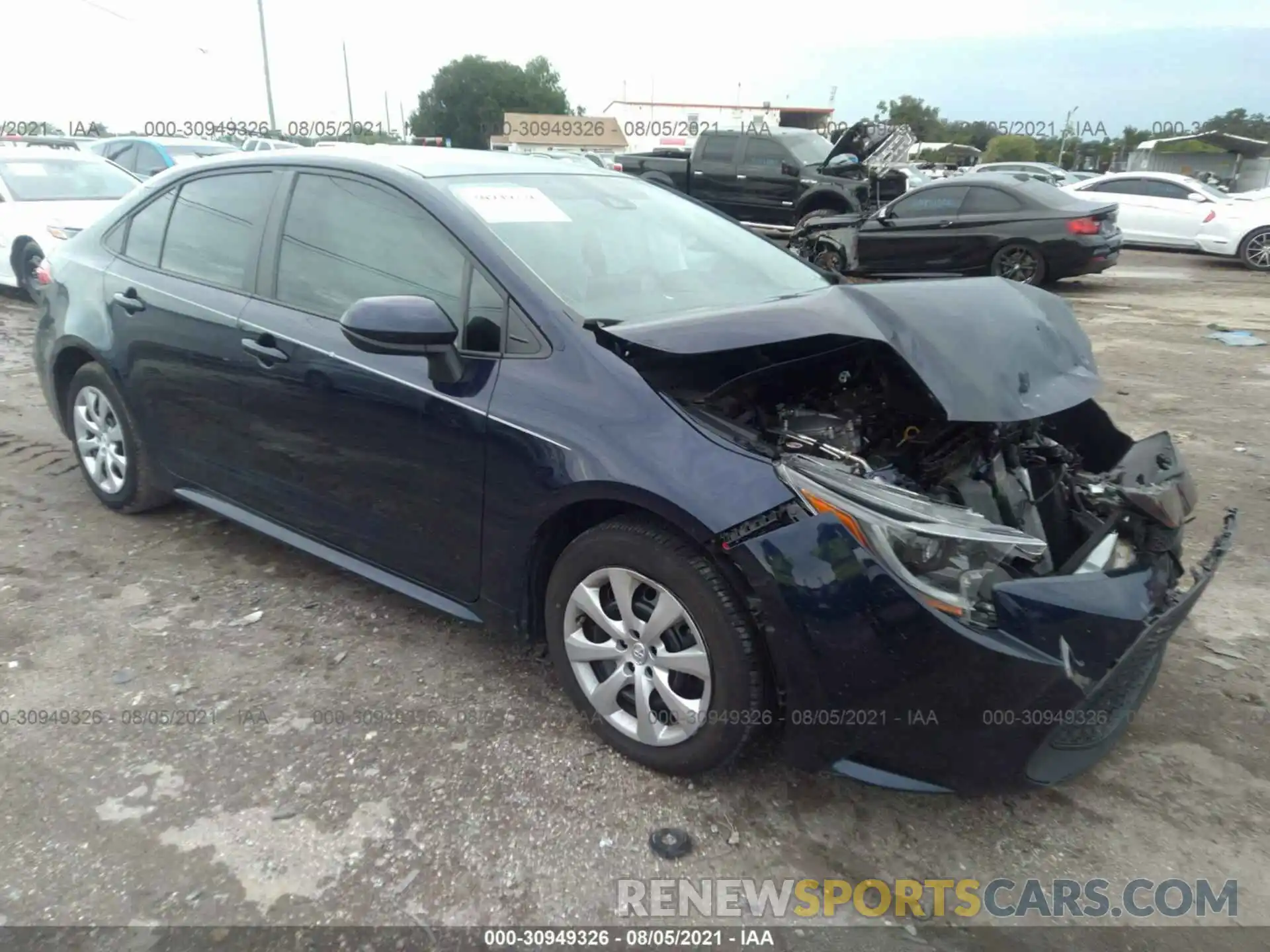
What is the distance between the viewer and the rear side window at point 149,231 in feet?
12.5

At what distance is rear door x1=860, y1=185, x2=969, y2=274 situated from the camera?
451 inches

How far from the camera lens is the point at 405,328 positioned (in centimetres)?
254

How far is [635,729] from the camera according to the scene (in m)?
2.56

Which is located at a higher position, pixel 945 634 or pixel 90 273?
pixel 90 273

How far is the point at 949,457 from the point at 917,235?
977 centimetres

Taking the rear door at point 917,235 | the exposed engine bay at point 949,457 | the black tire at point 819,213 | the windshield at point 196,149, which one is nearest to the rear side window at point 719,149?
the black tire at point 819,213

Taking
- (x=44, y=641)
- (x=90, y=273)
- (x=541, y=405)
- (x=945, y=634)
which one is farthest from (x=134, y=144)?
(x=945, y=634)

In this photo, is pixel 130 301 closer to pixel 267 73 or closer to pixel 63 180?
pixel 63 180

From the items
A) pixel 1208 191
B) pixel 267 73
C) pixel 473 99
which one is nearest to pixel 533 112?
pixel 473 99

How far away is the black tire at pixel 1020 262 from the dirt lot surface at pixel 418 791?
8.20 meters

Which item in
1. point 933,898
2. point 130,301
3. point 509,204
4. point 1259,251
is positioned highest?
point 509,204

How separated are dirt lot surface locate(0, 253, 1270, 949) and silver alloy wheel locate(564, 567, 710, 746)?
0.19m

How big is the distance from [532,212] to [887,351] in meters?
1.27

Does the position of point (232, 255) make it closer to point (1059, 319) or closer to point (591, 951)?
point (591, 951)
